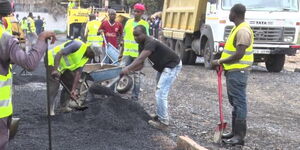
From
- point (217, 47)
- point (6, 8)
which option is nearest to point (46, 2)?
point (217, 47)

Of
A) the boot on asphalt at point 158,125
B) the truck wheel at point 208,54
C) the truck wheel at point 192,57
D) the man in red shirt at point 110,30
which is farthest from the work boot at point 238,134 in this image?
the truck wheel at point 192,57

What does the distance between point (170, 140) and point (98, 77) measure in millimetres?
1881

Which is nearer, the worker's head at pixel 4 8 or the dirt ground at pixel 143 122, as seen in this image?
the worker's head at pixel 4 8

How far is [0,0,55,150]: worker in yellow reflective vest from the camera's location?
3.13 m

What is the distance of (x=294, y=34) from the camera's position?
13.5m

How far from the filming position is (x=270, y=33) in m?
13.4

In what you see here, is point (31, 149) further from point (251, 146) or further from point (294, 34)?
point (294, 34)

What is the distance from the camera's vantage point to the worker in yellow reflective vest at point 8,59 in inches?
123

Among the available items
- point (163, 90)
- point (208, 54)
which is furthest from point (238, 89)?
point (208, 54)

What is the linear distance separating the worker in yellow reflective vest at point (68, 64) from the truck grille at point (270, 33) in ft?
23.9

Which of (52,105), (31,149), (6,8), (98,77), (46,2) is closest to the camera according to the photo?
(6,8)

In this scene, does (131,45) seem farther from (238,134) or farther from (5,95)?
(5,95)

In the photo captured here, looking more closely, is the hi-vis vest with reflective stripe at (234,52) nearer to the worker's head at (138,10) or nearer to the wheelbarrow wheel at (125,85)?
the worker's head at (138,10)

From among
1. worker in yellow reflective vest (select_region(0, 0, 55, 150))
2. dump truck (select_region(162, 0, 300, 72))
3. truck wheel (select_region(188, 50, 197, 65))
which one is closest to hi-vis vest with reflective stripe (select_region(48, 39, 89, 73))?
worker in yellow reflective vest (select_region(0, 0, 55, 150))
